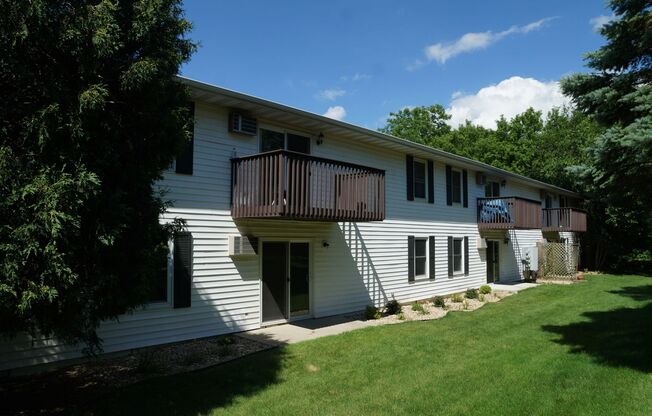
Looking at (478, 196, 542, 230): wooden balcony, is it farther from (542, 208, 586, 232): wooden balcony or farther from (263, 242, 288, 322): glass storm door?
(263, 242, 288, 322): glass storm door

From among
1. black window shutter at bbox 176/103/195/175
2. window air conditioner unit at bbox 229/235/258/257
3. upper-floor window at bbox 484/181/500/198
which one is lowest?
window air conditioner unit at bbox 229/235/258/257

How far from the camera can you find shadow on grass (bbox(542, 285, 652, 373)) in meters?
7.01

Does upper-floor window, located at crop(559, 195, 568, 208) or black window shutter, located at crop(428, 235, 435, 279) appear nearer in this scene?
black window shutter, located at crop(428, 235, 435, 279)

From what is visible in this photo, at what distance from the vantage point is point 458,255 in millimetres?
17125

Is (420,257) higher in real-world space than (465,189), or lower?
lower

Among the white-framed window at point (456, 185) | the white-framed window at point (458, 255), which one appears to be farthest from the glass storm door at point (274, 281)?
the white-framed window at point (456, 185)

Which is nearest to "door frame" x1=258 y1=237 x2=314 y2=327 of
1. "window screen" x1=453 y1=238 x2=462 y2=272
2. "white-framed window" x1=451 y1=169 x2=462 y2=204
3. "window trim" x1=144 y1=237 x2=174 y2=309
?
"window trim" x1=144 y1=237 x2=174 y2=309

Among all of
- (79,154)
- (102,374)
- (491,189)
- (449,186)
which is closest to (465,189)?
(449,186)

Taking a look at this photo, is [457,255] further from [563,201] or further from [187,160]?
[563,201]

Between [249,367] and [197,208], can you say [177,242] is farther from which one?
[249,367]

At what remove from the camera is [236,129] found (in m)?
9.38

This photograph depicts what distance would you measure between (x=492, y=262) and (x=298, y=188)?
1388 cm

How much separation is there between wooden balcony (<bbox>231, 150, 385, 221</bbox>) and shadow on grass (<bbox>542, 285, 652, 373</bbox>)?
16.4 feet

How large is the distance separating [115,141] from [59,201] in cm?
93
